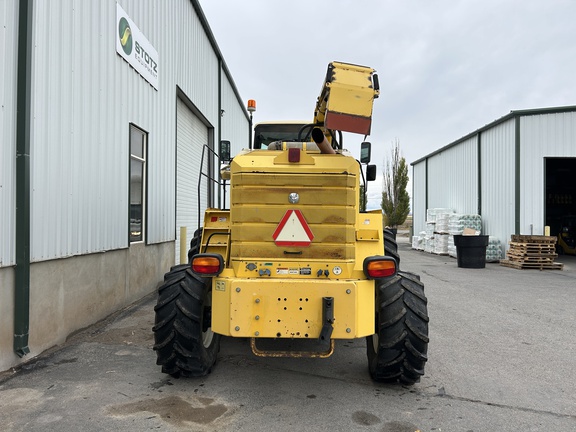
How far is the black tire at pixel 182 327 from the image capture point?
3.95 m

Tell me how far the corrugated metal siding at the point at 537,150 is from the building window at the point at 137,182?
12.8 meters

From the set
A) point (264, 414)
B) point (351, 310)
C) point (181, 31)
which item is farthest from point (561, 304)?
point (181, 31)

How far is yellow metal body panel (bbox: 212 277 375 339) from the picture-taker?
11.7ft

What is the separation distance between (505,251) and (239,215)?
14565 millimetres

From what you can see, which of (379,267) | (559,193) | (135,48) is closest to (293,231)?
(379,267)

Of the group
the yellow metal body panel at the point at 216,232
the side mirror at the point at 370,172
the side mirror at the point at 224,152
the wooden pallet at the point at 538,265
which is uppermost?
the side mirror at the point at 224,152

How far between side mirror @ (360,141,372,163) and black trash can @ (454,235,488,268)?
1049 centimetres

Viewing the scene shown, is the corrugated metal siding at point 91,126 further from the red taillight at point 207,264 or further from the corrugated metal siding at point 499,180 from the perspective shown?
the corrugated metal siding at point 499,180

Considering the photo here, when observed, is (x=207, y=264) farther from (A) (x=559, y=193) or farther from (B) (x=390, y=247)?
(A) (x=559, y=193)

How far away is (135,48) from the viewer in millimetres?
7883

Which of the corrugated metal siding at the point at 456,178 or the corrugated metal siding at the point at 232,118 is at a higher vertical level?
the corrugated metal siding at the point at 232,118

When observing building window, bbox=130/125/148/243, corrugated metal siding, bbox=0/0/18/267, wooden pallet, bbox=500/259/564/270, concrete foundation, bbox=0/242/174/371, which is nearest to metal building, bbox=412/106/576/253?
wooden pallet, bbox=500/259/564/270

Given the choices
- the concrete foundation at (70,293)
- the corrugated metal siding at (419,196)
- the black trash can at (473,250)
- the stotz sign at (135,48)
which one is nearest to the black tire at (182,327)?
the concrete foundation at (70,293)

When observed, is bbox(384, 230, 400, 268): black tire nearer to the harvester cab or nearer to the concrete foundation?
the harvester cab
